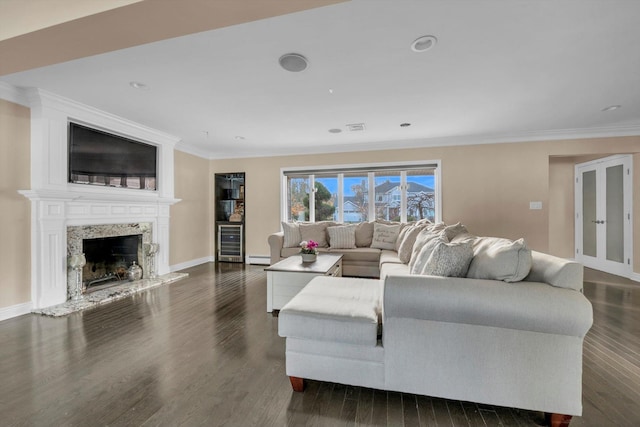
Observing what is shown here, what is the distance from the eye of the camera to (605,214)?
4.94 metres

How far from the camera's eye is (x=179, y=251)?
17.3 ft

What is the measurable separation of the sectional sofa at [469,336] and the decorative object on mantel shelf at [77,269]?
3.18 meters

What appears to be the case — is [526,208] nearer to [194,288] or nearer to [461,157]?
[461,157]

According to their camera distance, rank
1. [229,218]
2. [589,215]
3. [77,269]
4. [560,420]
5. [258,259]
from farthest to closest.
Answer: [229,218] → [258,259] → [589,215] → [77,269] → [560,420]

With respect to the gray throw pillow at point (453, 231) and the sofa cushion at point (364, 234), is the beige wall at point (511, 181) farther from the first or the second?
the gray throw pillow at point (453, 231)

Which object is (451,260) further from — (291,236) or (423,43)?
(291,236)

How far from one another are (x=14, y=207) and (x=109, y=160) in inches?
47.0

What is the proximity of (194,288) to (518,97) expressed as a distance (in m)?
4.88

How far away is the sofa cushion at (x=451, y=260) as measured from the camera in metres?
1.76

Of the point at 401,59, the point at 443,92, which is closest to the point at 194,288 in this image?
Result: the point at 401,59

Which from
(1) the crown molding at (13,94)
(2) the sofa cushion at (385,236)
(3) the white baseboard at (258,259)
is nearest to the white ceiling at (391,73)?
(1) the crown molding at (13,94)

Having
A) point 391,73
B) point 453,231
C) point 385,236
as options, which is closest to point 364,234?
point 385,236

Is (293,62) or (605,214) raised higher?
(293,62)

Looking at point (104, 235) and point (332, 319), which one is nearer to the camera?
point (332, 319)
